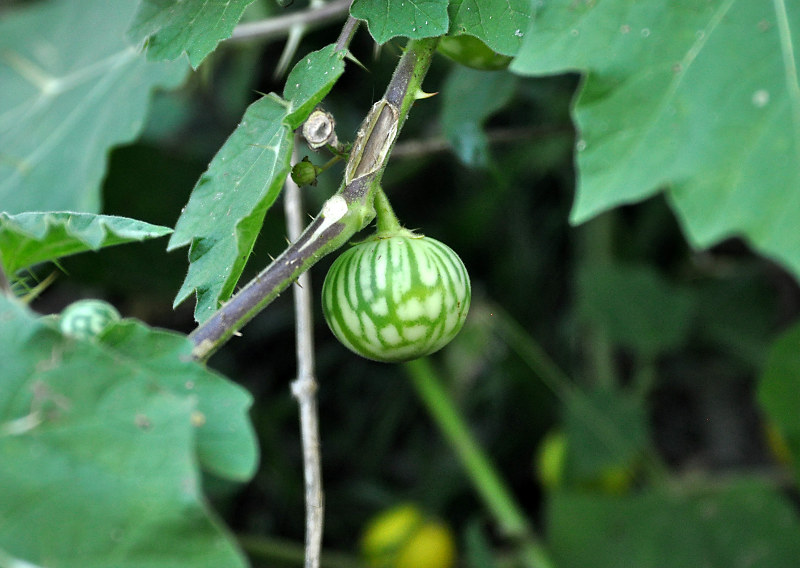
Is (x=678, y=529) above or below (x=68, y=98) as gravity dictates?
below

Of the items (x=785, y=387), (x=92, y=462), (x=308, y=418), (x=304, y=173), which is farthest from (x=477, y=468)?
(x=92, y=462)

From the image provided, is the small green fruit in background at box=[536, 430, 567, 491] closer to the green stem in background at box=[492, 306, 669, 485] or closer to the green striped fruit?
the green stem in background at box=[492, 306, 669, 485]

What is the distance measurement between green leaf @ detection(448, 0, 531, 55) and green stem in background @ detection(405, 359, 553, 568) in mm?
1337

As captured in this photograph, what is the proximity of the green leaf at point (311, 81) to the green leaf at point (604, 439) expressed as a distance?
1627 mm

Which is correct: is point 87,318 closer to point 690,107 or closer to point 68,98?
point 690,107

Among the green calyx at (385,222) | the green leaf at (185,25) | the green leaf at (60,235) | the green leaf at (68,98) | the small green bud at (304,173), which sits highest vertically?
the green leaf at (185,25)

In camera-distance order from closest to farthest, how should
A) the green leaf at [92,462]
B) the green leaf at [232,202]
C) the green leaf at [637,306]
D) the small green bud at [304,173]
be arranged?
the green leaf at [92,462]
the green leaf at [232,202]
the small green bud at [304,173]
the green leaf at [637,306]

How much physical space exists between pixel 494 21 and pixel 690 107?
1.04 feet

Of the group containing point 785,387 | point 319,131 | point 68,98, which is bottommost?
point 785,387

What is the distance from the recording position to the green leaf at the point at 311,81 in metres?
0.96

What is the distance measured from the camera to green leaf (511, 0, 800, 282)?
2.76 feet

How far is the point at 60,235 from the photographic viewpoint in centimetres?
89

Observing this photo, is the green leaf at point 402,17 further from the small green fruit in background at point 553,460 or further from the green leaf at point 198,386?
the small green fruit in background at point 553,460

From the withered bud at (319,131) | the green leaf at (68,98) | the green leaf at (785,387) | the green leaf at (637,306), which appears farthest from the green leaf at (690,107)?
the green leaf at (637,306)
